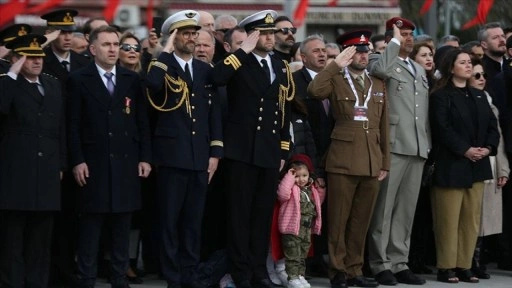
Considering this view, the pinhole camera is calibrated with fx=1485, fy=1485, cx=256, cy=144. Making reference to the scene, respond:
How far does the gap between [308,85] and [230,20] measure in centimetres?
208

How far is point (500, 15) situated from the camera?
29.2 m

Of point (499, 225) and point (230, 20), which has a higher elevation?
point (230, 20)

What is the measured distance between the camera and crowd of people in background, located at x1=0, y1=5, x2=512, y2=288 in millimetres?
12586

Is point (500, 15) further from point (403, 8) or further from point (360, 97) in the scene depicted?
point (360, 97)

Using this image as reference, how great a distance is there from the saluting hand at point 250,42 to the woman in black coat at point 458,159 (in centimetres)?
219

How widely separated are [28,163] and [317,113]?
10.2 feet

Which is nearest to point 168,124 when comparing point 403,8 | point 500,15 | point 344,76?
point 344,76

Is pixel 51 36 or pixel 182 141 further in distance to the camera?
pixel 51 36

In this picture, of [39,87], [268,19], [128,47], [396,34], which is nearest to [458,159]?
[396,34]

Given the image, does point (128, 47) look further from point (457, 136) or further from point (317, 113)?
point (457, 136)

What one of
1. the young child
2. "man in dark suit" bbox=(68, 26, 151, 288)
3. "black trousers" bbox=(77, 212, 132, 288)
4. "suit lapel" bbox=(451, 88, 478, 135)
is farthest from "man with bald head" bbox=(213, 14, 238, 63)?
"black trousers" bbox=(77, 212, 132, 288)

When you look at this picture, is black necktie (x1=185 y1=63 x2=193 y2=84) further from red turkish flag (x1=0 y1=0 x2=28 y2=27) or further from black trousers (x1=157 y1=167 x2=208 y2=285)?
red turkish flag (x1=0 y1=0 x2=28 y2=27)

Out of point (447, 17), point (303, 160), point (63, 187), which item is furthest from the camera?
point (447, 17)

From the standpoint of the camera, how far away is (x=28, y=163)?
12320 mm
